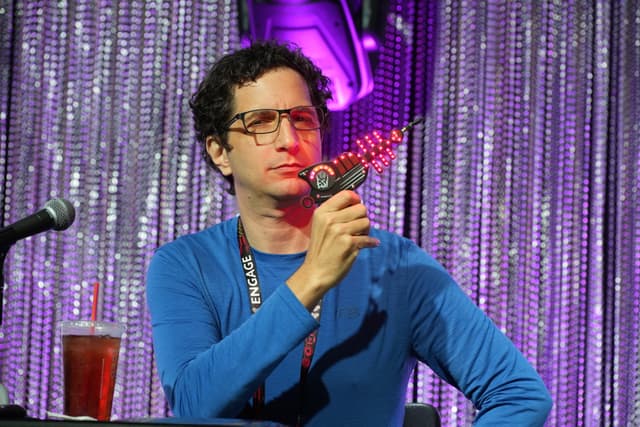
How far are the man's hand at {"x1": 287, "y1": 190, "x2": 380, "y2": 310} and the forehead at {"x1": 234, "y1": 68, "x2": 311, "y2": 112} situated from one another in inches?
15.6

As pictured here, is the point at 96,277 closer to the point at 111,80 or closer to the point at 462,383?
the point at 111,80

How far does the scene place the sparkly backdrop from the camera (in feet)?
8.95

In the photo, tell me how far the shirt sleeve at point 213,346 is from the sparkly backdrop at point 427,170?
118 cm

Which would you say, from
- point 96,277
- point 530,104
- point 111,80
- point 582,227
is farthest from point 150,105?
point 582,227

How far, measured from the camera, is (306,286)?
1.40m

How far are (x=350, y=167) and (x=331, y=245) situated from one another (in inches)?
5.5

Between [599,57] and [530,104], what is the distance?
275 mm

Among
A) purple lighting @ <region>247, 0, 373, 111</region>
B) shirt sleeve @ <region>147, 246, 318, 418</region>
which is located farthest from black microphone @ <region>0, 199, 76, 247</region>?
purple lighting @ <region>247, 0, 373, 111</region>

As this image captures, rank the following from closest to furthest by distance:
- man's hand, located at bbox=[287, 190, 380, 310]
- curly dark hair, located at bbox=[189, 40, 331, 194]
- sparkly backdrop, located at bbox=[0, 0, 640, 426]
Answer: man's hand, located at bbox=[287, 190, 380, 310] < curly dark hair, located at bbox=[189, 40, 331, 194] < sparkly backdrop, located at bbox=[0, 0, 640, 426]

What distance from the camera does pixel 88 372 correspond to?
1376 millimetres

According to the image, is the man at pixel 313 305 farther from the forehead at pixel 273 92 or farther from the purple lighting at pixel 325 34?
the purple lighting at pixel 325 34

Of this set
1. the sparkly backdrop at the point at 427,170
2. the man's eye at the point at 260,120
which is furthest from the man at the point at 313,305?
the sparkly backdrop at the point at 427,170

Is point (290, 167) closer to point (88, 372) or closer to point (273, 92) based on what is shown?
point (273, 92)

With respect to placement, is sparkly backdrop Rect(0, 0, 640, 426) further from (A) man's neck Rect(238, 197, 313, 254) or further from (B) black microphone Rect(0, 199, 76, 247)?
(B) black microphone Rect(0, 199, 76, 247)
